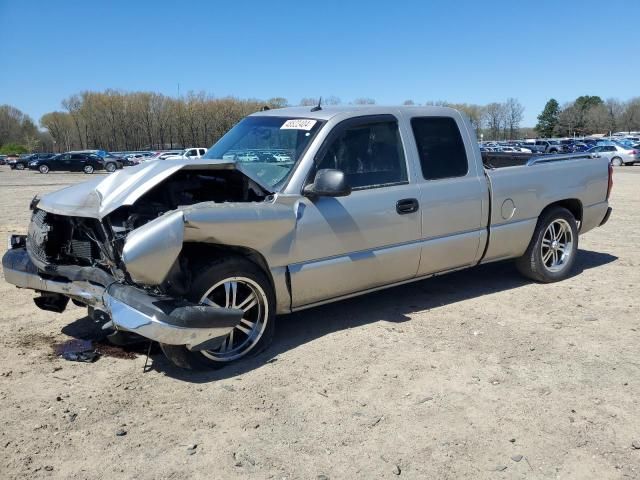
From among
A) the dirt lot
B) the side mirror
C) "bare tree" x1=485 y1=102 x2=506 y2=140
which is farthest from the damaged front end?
"bare tree" x1=485 y1=102 x2=506 y2=140

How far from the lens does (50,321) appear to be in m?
5.11

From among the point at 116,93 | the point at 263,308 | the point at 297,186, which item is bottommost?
the point at 263,308

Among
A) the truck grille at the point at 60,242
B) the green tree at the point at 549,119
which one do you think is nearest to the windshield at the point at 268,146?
the truck grille at the point at 60,242

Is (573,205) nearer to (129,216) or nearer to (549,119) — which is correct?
(129,216)

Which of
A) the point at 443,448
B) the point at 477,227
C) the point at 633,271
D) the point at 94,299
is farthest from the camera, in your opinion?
the point at 633,271

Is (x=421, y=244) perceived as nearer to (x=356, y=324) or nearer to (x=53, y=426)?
(x=356, y=324)

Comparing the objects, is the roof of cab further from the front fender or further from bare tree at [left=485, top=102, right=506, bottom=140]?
bare tree at [left=485, top=102, right=506, bottom=140]

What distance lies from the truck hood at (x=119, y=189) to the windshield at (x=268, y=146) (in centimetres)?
43

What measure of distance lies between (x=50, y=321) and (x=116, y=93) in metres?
103

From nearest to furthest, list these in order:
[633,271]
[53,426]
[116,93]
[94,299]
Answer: [53,426], [94,299], [633,271], [116,93]

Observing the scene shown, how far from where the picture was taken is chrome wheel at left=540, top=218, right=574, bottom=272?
239 inches

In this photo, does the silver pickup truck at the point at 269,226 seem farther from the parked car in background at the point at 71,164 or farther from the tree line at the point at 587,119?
the tree line at the point at 587,119

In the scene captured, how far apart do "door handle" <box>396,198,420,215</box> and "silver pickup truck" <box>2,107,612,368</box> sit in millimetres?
13

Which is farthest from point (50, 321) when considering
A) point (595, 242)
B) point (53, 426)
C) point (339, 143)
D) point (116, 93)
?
point (116, 93)
